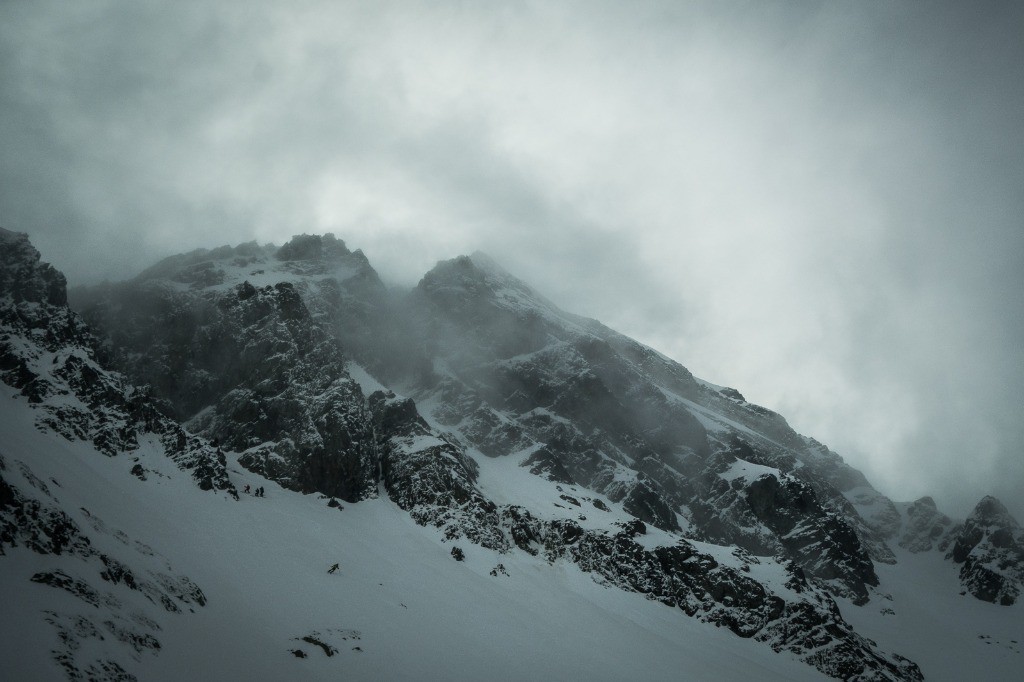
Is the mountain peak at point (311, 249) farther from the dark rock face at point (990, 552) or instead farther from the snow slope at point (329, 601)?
the dark rock face at point (990, 552)

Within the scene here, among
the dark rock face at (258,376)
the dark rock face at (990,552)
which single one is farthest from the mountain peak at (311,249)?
the dark rock face at (990,552)

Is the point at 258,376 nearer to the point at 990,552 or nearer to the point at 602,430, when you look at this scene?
the point at 602,430

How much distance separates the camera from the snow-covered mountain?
3647 cm

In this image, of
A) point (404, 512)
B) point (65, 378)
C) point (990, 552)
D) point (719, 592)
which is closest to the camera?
point (65, 378)

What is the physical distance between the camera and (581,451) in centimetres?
12675

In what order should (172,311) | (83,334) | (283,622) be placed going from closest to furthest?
(283,622) < (83,334) < (172,311)

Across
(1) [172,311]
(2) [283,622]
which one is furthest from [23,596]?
(1) [172,311]

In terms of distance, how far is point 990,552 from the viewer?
137750 mm

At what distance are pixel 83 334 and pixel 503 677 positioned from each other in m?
79.4

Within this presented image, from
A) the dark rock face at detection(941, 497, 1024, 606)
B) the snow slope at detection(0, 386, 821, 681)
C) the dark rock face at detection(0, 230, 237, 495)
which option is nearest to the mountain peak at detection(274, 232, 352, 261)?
the dark rock face at detection(0, 230, 237, 495)

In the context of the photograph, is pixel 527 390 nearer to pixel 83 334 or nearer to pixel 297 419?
pixel 297 419

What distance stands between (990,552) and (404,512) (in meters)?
147

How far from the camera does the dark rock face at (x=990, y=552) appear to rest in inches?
5030

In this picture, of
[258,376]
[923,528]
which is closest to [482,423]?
[258,376]
